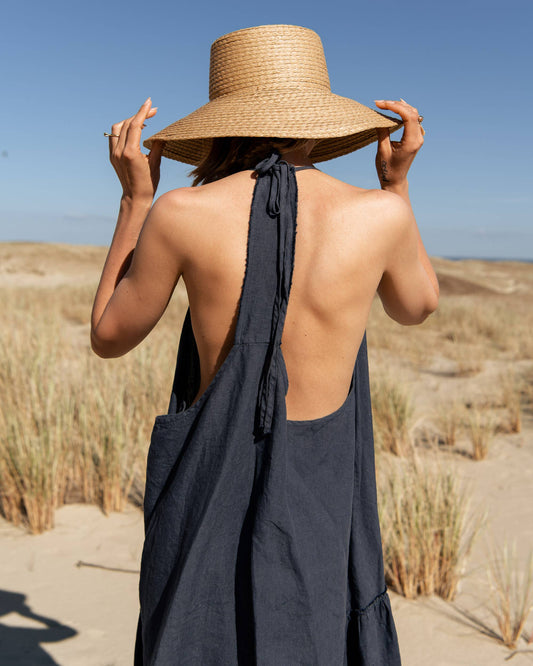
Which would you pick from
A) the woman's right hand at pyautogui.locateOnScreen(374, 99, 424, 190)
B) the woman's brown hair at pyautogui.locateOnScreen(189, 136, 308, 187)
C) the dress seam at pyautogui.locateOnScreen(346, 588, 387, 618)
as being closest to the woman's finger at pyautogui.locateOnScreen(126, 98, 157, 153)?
the woman's brown hair at pyautogui.locateOnScreen(189, 136, 308, 187)

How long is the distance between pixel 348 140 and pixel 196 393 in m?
0.81

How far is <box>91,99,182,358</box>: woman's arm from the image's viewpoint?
121cm

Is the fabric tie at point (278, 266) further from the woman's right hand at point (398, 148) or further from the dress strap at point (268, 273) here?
the woman's right hand at point (398, 148)

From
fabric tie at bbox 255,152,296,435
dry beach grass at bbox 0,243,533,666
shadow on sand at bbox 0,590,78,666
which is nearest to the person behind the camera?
fabric tie at bbox 255,152,296,435

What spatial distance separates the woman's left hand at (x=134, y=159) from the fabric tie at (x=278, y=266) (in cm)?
31

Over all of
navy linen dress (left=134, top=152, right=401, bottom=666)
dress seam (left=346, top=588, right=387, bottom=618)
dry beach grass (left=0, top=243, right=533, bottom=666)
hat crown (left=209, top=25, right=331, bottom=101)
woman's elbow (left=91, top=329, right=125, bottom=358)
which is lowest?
dry beach grass (left=0, top=243, right=533, bottom=666)

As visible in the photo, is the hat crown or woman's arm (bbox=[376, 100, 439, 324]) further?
the hat crown

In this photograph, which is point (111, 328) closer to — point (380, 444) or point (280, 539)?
point (280, 539)

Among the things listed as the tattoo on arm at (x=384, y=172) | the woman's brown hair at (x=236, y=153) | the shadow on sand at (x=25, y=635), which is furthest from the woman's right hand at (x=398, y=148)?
the shadow on sand at (x=25, y=635)

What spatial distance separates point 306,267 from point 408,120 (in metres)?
0.51

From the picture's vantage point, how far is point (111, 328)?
1.32m

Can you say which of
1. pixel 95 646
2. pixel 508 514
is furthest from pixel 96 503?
pixel 508 514

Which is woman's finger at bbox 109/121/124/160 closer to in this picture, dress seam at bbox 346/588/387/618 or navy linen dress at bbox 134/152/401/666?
navy linen dress at bbox 134/152/401/666

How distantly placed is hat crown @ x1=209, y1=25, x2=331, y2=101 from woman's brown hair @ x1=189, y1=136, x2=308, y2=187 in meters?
0.14
